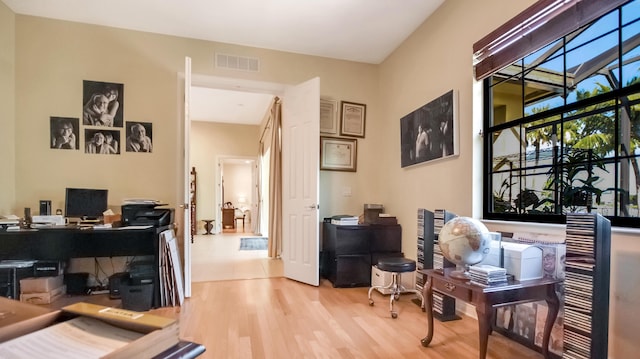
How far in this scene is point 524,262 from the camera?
1886 millimetres

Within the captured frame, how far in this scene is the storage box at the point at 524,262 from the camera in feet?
6.19

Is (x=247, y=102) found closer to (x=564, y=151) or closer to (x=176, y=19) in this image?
(x=176, y=19)

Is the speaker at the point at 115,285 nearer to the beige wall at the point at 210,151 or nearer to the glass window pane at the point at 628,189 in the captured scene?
the glass window pane at the point at 628,189

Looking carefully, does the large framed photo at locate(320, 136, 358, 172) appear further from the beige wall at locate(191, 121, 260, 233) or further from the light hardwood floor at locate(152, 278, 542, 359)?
the beige wall at locate(191, 121, 260, 233)

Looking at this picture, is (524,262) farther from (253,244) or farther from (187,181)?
(253,244)

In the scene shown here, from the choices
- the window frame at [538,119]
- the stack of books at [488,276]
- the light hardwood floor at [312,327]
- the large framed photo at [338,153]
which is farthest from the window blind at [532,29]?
the light hardwood floor at [312,327]

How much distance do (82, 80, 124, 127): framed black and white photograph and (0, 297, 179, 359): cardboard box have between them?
3.38 meters

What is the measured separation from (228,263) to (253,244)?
1874mm

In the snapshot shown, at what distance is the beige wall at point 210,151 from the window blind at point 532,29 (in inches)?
266

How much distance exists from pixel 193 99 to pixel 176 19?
9.94 ft

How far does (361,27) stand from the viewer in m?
3.50

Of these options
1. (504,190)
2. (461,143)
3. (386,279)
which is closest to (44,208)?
(386,279)

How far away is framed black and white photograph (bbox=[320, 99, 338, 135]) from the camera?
4141 mm

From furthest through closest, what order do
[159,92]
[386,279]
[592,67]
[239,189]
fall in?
[239,189]
[159,92]
[386,279]
[592,67]
